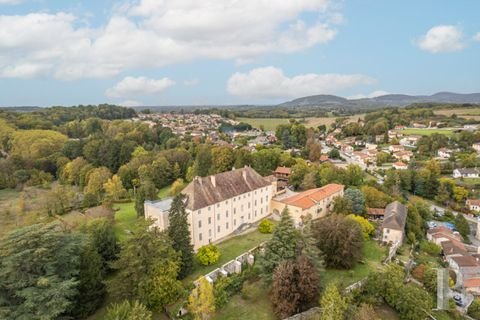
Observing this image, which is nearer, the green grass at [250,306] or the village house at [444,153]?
the green grass at [250,306]

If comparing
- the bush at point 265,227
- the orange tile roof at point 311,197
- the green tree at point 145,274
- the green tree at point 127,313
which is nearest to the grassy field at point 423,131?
the orange tile roof at point 311,197

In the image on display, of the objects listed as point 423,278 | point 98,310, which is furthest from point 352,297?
point 98,310

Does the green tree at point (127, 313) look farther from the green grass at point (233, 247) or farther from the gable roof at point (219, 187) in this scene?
the gable roof at point (219, 187)

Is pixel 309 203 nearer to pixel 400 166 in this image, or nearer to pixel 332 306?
pixel 332 306

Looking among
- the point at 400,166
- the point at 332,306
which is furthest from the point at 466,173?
the point at 332,306

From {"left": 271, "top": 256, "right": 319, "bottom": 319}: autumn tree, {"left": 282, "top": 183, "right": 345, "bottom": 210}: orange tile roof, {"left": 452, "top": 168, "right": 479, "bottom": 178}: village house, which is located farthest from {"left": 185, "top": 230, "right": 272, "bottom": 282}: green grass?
{"left": 452, "top": 168, "right": 479, "bottom": 178}: village house
